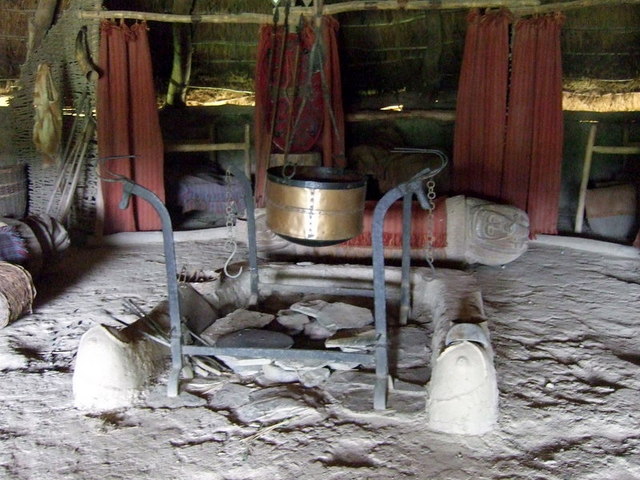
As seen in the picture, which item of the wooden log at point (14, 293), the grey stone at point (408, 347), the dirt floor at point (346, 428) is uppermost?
the wooden log at point (14, 293)

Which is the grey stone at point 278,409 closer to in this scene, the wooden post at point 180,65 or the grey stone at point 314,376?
the grey stone at point 314,376

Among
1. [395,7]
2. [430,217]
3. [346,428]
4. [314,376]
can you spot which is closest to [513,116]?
[395,7]

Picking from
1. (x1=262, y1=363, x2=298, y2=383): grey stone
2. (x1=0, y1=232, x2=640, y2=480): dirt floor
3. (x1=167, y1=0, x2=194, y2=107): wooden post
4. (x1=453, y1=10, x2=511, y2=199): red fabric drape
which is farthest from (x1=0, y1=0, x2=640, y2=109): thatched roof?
(x1=262, y1=363, x2=298, y2=383): grey stone

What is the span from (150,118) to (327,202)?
11.4 ft

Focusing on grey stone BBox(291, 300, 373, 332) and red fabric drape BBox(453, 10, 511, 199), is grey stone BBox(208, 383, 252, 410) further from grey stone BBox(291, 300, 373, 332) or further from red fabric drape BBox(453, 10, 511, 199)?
red fabric drape BBox(453, 10, 511, 199)

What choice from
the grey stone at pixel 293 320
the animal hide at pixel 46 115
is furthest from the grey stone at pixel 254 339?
the animal hide at pixel 46 115

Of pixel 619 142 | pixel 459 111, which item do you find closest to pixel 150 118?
pixel 459 111

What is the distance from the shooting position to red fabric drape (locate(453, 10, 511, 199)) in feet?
17.1

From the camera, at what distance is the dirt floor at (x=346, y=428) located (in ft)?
7.57

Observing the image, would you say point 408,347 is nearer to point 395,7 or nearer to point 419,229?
point 419,229

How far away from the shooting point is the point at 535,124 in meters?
5.33

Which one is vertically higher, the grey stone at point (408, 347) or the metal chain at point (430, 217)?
the metal chain at point (430, 217)

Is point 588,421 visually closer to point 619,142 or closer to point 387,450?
point 387,450

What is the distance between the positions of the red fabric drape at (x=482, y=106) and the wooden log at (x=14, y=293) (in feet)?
11.9
